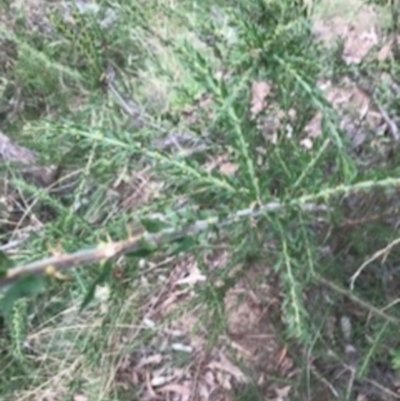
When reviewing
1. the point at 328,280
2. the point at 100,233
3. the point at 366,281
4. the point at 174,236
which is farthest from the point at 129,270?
the point at 174,236

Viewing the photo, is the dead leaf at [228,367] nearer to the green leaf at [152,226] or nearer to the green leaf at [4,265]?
the green leaf at [152,226]

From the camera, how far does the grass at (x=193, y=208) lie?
1.30 metres

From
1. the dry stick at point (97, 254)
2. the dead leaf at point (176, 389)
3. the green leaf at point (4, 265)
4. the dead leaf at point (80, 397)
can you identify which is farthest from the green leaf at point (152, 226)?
the dead leaf at point (80, 397)

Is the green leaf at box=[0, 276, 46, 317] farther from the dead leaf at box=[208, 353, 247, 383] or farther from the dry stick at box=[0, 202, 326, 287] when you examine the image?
the dead leaf at box=[208, 353, 247, 383]

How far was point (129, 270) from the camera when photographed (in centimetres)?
165

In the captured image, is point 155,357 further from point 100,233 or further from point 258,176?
point 258,176

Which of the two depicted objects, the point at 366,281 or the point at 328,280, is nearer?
the point at 328,280

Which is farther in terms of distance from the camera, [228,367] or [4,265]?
[228,367]

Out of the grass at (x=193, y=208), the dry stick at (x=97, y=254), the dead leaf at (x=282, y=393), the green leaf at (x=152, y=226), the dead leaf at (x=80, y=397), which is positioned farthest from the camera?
A: the dead leaf at (x=80, y=397)

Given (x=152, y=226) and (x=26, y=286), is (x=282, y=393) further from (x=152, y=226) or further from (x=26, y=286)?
(x=26, y=286)

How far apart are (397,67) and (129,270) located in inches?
25.3

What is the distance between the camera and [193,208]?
1338mm

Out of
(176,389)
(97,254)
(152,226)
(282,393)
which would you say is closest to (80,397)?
(176,389)

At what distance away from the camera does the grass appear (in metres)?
1.30
